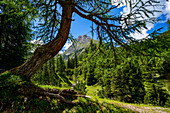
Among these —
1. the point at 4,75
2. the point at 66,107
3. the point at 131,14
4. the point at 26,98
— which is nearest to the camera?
the point at 131,14

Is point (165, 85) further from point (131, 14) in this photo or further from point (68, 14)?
point (68, 14)

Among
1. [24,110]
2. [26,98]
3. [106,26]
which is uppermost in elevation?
[106,26]

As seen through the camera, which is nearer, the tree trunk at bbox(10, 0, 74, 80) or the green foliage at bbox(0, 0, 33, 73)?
the tree trunk at bbox(10, 0, 74, 80)

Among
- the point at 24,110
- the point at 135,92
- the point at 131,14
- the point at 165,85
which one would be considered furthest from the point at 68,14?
the point at 165,85

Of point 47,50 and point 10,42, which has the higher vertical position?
point 10,42

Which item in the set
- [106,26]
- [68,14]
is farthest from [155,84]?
[68,14]

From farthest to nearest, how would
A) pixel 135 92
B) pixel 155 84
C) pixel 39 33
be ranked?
1. pixel 135 92
2. pixel 155 84
3. pixel 39 33

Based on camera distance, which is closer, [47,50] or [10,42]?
[47,50]

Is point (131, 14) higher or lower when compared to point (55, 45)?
higher

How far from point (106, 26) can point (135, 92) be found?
25.0 meters

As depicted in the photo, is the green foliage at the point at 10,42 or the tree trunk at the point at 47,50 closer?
the tree trunk at the point at 47,50

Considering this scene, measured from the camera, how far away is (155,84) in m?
20.5

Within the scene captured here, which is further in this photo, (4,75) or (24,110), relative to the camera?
(4,75)

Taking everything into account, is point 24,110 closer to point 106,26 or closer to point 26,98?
point 26,98
